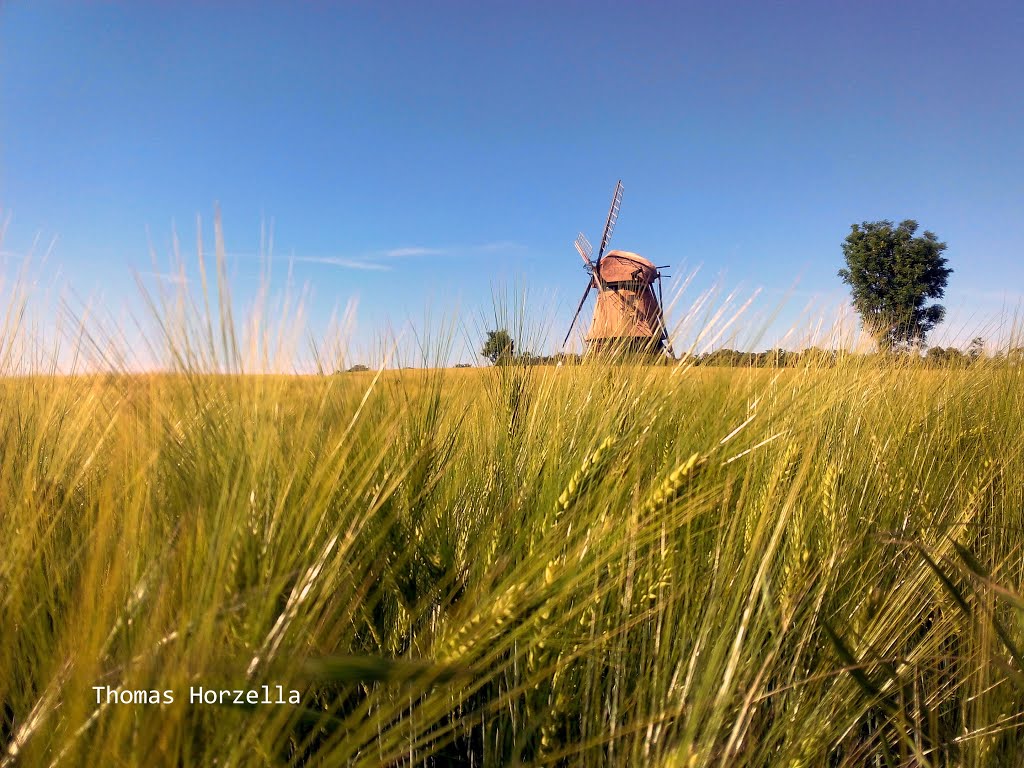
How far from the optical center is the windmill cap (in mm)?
15281

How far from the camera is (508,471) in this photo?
Result: 1.35 m

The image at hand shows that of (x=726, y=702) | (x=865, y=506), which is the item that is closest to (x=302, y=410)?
(x=726, y=702)

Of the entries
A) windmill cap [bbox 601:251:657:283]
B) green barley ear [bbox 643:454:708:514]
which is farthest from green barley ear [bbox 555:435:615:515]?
windmill cap [bbox 601:251:657:283]

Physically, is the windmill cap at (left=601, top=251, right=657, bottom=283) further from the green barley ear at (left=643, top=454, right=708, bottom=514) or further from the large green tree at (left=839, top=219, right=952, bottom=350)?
the green barley ear at (left=643, top=454, right=708, bottom=514)

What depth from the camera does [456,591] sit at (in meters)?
1.03

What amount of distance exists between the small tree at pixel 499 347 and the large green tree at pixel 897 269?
23797 mm

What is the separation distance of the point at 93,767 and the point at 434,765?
20.9 inches

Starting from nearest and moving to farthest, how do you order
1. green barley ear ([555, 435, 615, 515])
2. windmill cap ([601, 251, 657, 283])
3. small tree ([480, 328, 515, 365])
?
green barley ear ([555, 435, 615, 515]), small tree ([480, 328, 515, 365]), windmill cap ([601, 251, 657, 283])


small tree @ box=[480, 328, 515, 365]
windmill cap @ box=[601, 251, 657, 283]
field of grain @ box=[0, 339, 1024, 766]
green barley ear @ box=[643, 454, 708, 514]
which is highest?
windmill cap @ box=[601, 251, 657, 283]

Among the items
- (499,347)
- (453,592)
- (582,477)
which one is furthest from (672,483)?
(499,347)

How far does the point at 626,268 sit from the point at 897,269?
15.4 metres

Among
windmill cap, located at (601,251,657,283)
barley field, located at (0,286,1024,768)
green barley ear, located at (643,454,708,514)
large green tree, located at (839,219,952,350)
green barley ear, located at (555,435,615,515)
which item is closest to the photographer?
barley field, located at (0,286,1024,768)

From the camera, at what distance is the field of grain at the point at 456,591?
54 centimetres

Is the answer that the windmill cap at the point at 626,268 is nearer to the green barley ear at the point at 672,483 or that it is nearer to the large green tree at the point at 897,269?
the large green tree at the point at 897,269
